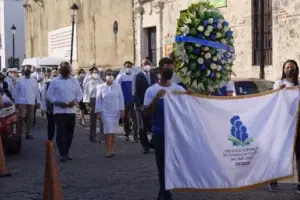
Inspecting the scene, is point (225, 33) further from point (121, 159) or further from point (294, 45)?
point (294, 45)

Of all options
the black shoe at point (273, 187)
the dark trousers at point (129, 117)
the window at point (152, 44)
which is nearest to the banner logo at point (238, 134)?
the black shoe at point (273, 187)

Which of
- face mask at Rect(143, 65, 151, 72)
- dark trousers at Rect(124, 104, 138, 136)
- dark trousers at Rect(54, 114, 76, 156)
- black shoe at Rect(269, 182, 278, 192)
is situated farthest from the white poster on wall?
black shoe at Rect(269, 182, 278, 192)

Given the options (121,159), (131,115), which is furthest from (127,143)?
(121,159)

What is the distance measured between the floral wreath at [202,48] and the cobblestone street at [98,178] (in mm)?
1659

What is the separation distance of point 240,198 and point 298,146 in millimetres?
1114

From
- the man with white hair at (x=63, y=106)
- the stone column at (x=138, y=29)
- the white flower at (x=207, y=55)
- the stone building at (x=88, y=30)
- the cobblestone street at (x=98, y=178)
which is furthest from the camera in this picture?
the stone building at (x=88, y=30)

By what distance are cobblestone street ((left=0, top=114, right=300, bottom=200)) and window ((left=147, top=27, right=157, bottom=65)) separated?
43.2ft

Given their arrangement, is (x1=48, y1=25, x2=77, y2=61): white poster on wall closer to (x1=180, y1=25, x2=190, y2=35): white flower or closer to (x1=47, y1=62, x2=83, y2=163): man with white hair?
(x1=47, y1=62, x2=83, y2=163): man with white hair

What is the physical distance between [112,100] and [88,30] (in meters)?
21.2

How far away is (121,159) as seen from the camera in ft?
37.9

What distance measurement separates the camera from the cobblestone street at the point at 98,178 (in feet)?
26.8

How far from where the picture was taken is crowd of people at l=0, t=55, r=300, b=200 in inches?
289

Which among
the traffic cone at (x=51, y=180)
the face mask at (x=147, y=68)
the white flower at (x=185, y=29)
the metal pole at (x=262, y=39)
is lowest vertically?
the traffic cone at (x=51, y=180)

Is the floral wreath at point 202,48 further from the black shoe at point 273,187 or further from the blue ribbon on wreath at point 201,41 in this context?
the black shoe at point 273,187
